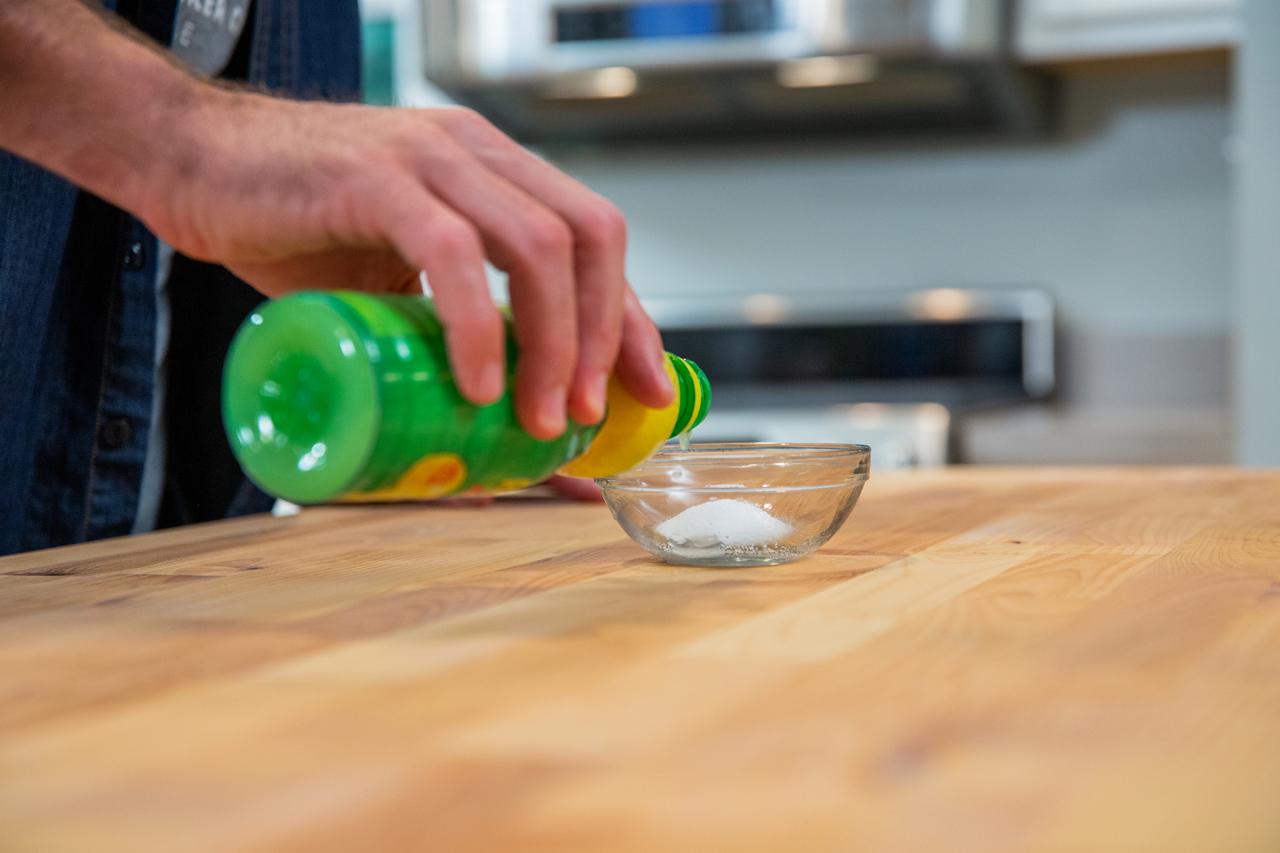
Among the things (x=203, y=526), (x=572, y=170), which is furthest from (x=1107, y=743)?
(x=572, y=170)

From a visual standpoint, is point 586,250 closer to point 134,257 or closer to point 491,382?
point 491,382

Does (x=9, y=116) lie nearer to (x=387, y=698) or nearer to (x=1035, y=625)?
(x=387, y=698)

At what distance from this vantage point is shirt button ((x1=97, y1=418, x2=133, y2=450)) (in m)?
1.17

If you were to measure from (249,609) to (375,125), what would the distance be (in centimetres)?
23

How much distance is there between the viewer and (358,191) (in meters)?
0.60

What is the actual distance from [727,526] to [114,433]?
2.13 feet

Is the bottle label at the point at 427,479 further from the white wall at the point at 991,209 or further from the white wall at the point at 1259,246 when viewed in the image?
the white wall at the point at 991,209

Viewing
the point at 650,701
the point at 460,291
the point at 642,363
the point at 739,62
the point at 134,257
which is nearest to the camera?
the point at 650,701

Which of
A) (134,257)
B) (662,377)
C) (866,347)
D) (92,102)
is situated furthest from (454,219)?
(866,347)

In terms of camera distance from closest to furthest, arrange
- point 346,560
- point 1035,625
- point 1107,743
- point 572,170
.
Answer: point 1107,743 → point 1035,625 → point 346,560 → point 572,170

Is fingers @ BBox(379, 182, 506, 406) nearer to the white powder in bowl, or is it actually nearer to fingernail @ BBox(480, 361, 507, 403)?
fingernail @ BBox(480, 361, 507, 403)

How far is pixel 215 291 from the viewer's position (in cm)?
128

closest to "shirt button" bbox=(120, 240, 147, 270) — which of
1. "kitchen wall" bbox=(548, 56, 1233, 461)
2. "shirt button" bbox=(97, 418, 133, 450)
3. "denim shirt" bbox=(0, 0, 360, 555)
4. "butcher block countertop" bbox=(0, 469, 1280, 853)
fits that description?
"denim shirt" bbox=(0, 0, 360, 555)

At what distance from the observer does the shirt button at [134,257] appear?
1.16 m
